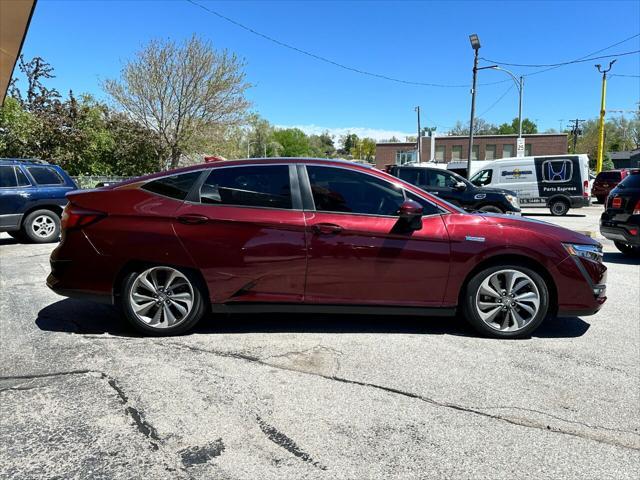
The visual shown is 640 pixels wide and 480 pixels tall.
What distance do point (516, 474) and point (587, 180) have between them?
19464 millimetres

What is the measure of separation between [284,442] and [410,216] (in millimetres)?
2234

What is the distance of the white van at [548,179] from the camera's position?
62.4 ft

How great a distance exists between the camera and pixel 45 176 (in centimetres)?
1043

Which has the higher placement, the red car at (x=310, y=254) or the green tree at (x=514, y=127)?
the green tree at (x=514, y=127)

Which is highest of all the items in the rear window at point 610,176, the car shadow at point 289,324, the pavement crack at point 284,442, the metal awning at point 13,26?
the metal awning at point 13,26

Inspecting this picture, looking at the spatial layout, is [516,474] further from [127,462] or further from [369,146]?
[369,146]

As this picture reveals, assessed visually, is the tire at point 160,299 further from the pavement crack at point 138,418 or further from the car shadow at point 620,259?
the car shadow at point 620,259

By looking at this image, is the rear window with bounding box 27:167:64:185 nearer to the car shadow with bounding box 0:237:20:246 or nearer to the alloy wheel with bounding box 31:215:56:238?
the alloy wheel with bounding box 31:215:56:238

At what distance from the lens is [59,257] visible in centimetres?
444

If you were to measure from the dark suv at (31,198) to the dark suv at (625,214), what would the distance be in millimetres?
10983

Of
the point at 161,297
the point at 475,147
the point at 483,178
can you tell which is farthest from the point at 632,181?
the point at 475,147

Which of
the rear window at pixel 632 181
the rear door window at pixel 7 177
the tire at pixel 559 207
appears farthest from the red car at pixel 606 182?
the rear door window at pixel 7 177

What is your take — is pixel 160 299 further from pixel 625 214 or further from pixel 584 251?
pixel 625 214

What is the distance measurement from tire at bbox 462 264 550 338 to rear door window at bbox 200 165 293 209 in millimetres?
1886
